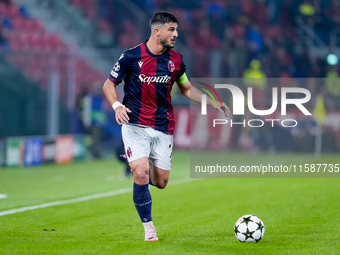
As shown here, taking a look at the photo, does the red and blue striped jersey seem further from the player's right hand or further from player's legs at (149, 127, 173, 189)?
the player's right hand

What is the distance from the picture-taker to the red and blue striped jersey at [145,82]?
7145mm

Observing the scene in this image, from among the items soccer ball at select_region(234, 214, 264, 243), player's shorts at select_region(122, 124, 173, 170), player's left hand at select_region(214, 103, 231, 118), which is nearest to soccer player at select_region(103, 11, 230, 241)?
player's shorts at select_region(122, 124, 173, 170)

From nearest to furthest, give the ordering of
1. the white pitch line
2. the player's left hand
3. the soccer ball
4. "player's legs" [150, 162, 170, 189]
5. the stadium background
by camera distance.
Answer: the soccer ball < "player's legs" [150, 162, 170, 189] < the player's left hand < the white pitch line < the stadium background

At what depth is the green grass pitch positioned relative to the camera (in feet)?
21.5

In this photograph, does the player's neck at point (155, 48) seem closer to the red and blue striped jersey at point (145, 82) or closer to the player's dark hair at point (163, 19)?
the red and blue striped jersey at point (145, 82)

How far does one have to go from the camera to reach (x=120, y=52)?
20.7m

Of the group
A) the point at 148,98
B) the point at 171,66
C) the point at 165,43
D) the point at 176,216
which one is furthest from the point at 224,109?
the point at 176,216

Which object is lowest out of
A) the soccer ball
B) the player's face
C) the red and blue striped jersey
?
the soccer ball

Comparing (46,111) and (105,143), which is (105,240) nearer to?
(46,111)

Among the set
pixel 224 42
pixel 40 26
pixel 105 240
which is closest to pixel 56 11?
pixel 40 26

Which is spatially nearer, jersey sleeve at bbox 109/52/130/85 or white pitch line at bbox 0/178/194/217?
jersey sleeve at bbox 109/52/130/85

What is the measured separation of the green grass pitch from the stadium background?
1991 millimetres

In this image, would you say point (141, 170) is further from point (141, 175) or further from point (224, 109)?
point (224, 109)

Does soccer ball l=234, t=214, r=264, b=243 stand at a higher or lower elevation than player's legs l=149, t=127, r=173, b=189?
lower
